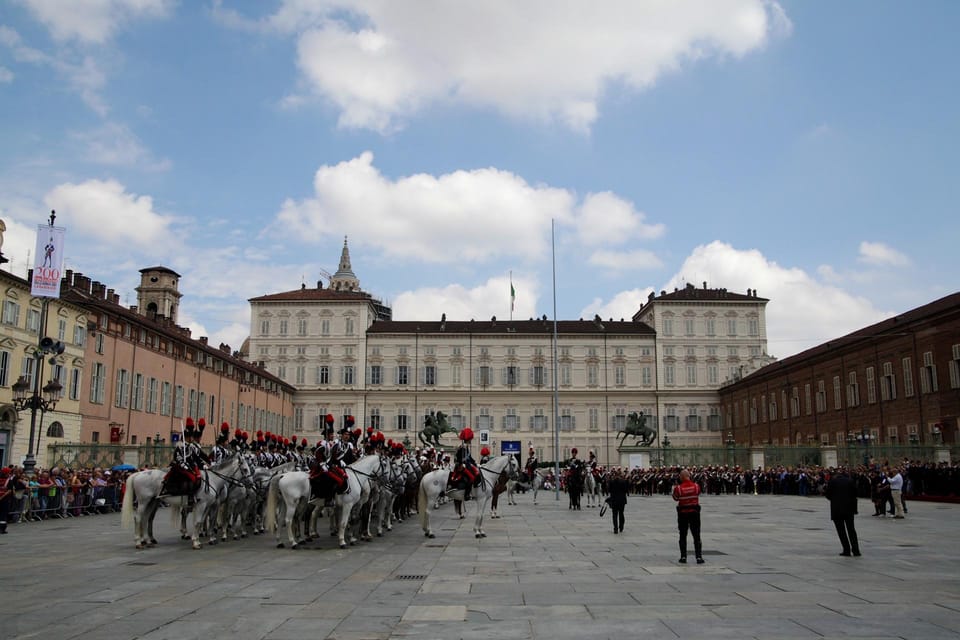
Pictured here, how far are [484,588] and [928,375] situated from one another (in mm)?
42266

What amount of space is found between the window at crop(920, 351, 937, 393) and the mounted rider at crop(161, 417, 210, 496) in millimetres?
41589

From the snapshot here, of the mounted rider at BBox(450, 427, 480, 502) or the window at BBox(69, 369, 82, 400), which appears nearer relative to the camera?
the mounted rider at BBox(450, 427, 480, 502)

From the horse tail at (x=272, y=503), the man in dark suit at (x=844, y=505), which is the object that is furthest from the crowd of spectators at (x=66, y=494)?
the man in dark suit at (x=844, y=505)

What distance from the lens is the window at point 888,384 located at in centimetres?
4831

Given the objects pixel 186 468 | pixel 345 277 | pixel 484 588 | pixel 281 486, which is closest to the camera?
pixel 484 588

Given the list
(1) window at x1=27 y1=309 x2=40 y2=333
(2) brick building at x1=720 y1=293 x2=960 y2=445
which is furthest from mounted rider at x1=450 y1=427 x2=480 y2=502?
(2) brick building at x1=720 y1=293 x2=960 y2=445

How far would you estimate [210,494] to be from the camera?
15.9m

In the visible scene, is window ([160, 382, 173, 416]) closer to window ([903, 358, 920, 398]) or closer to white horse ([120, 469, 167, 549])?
white horse ([120, 469, 167, 549])

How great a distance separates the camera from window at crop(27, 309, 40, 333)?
36.6 m

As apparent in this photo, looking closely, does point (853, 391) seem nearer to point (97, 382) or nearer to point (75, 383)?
point (97, 382)

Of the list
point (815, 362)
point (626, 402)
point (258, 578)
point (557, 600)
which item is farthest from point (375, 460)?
point (626, 402)

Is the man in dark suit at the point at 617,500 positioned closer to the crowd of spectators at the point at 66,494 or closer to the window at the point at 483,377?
the crowd of spectators at the point at 66,494

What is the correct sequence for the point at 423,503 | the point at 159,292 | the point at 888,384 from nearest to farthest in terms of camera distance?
1. the point at 423,503
2. the point at 888,384
3. the point at 159,292

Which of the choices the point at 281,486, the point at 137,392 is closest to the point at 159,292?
the point at 137,392
